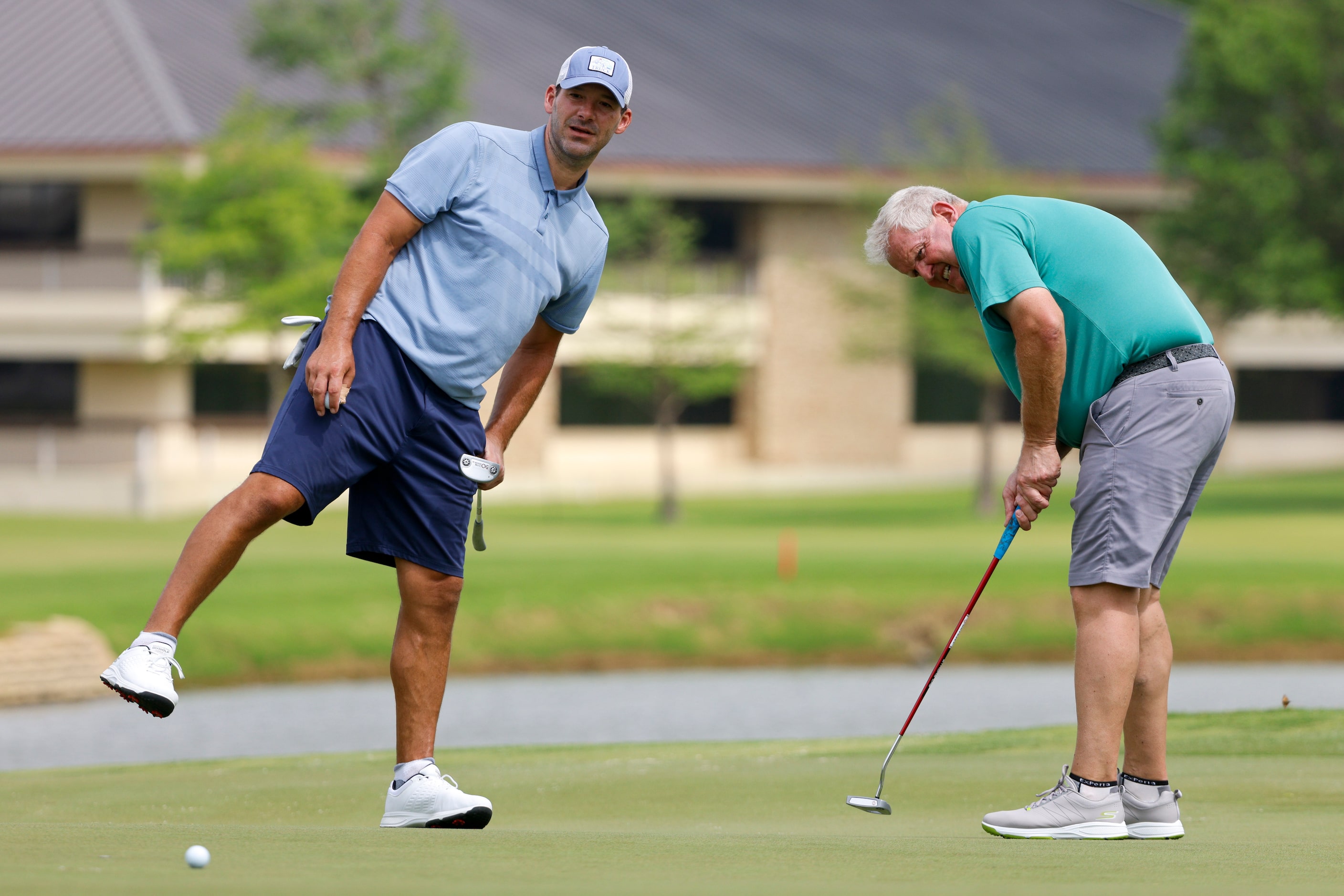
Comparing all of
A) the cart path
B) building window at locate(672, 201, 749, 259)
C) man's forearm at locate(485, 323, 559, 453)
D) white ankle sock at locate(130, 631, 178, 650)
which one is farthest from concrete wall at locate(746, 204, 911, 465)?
white ankle sock at locate(130, 631, 178, 650)

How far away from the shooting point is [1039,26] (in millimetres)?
49281

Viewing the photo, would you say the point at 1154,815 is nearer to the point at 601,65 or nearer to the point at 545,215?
the point at 545,215

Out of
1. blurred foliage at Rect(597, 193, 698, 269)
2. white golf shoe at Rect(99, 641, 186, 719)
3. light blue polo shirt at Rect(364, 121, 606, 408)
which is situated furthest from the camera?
blurred foliage at Rect(597, 193, 698, 269)

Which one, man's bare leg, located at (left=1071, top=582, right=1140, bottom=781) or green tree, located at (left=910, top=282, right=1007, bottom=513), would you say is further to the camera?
green tree, located at (left=910, top=282, right=1007, bottom=513)

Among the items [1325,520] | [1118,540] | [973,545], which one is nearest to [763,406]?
[1325,520]

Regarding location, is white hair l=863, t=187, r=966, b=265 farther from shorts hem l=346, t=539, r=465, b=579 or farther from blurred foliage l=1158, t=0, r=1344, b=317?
Answer: blurred foliage l=1158, t=0, r=1344, b=317

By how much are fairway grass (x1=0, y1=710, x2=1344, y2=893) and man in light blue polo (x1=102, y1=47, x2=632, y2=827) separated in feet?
1.93

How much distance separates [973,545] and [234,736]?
37.5 ft

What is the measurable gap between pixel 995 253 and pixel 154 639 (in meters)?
2.43

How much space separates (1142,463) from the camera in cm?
489

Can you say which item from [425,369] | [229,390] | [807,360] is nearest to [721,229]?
[807,360]

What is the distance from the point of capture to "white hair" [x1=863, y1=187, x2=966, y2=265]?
5.05 meters

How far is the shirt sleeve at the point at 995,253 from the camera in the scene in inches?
189

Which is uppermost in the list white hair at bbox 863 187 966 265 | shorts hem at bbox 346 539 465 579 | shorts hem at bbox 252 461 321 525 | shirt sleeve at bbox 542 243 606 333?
white hair at bbox 863 187 966 265
